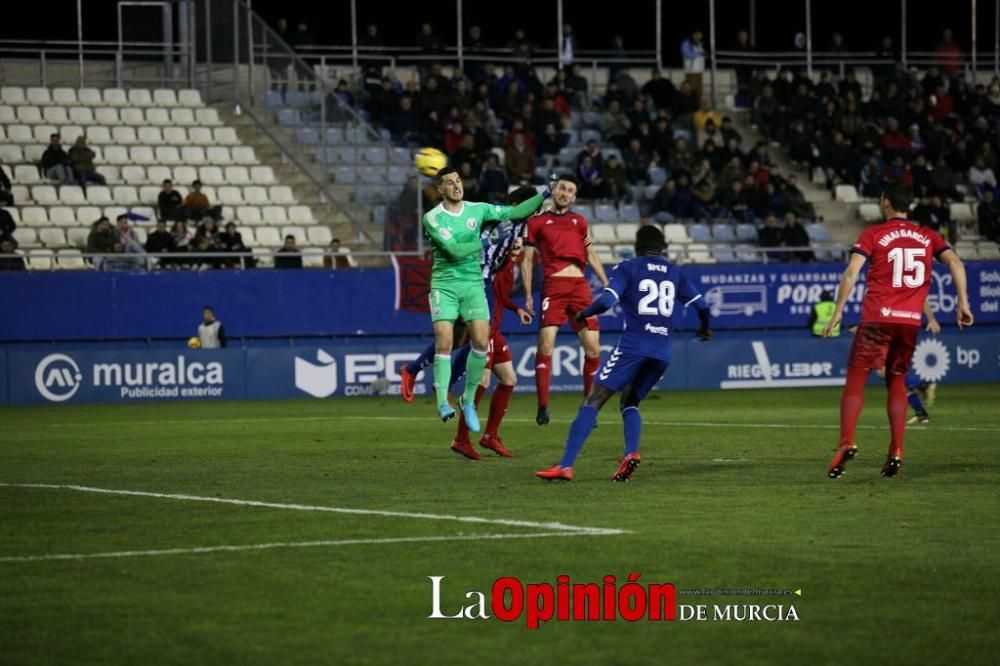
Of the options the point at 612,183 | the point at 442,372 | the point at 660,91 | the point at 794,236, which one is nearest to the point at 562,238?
the point at 442,372

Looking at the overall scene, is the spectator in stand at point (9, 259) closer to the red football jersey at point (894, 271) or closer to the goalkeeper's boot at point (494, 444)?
the goalkeeper's boot at point (494, 444)

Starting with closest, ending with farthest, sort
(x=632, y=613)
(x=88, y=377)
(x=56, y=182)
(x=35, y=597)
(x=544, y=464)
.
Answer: (x=632, y=613), (x=35, y=597), (x=544, y=464), (x=88, y=377), (x=56, y=182)

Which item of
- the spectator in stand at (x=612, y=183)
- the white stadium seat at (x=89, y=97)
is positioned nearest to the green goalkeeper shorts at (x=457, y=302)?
the spectator in stand at (x=612, y=183)

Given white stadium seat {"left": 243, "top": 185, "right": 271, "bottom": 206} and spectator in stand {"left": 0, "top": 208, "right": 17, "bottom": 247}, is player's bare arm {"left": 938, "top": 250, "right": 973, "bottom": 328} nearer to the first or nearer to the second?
spectator in stand {"left": 0, "top": 208, "right": 17, "bottom": 247}

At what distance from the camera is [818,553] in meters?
9.43

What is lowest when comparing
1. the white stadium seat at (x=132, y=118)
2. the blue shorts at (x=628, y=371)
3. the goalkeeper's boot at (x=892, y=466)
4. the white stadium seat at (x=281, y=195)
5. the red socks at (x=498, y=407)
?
the goalkeeper's boot at (x=892, y=466)

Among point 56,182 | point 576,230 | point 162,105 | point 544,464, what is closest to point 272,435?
point 576,230

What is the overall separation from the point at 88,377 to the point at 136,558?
21.4m

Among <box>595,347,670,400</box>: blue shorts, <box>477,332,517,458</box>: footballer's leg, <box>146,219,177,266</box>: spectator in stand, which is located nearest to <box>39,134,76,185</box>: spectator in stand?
<box>146,219,177,266</box>: spectator in stand

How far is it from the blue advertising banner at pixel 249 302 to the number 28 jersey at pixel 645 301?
63.9 feet

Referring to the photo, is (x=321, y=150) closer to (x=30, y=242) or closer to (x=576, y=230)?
(x=30, y=242)

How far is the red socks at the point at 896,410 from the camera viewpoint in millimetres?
13742

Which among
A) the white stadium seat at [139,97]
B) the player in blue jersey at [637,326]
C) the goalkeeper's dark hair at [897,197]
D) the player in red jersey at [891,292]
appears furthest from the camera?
the white stadium seat at [139,97]

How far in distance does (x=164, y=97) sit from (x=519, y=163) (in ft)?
Answer: 25.2
